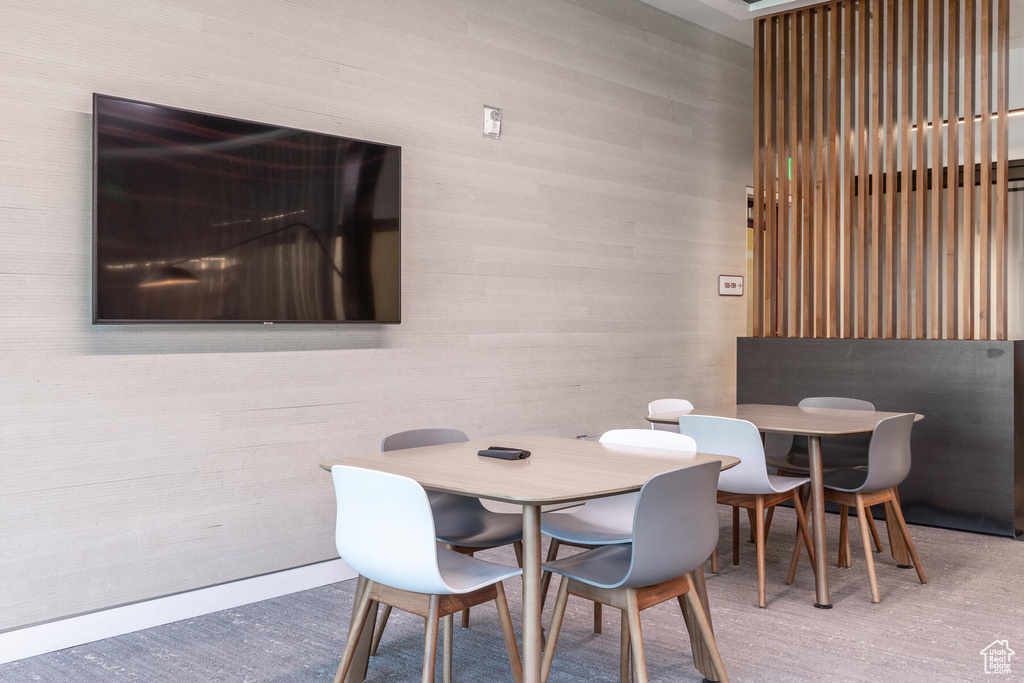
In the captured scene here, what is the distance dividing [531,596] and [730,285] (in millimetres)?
5084

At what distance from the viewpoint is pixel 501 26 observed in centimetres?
→ 514

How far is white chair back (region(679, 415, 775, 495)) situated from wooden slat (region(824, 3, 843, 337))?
2.42m

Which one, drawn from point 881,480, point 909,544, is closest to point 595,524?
point 881,480

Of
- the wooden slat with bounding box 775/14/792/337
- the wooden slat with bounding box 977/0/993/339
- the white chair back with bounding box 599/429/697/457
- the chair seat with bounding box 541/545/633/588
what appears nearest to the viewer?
the chair seat with bounding box 541/545/633/588

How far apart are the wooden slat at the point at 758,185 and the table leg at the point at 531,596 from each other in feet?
14.2

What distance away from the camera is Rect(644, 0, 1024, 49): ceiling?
20.2ft

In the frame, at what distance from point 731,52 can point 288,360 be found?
484 cm

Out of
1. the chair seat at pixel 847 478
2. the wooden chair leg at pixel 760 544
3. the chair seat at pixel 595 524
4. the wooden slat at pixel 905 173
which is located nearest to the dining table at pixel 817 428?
the wooden chair leg at pixel 760 544

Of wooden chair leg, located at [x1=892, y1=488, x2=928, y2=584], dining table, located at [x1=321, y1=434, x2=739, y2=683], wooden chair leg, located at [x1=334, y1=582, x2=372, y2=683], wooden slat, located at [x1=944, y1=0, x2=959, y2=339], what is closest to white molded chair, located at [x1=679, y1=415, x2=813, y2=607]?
wooden chair leg, located at [x1=892, y1=488, x2=928, y2=584]

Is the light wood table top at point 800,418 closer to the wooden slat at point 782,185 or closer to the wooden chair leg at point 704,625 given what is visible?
the wooden chair leg at point 704,625

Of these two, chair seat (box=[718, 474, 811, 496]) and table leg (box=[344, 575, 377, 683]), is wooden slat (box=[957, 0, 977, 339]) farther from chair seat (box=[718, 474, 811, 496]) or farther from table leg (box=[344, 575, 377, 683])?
table leg (box=[344, 575, 377, 683])

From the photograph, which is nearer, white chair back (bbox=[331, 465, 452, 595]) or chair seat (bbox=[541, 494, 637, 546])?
white chair back (bbox=[331, 465, 452, 595])

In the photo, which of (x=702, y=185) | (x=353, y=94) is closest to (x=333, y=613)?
(x=353, y=94)

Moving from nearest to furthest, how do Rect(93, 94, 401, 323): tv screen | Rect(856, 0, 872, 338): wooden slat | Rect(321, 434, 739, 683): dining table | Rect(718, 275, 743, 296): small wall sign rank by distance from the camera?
Rect(321, 434, 739, 683): dining table
Rect(93, 94, 401, 323): tv screen
Rect(856, 0, 872, 338): wooden slat
Rect(718, 275, 743, 296): small wall sign
